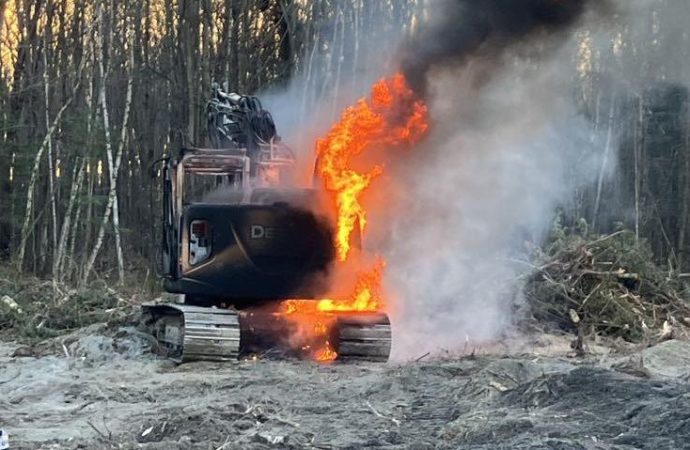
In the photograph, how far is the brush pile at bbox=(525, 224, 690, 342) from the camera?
1316 cm

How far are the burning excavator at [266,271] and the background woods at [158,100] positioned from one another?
5.61m

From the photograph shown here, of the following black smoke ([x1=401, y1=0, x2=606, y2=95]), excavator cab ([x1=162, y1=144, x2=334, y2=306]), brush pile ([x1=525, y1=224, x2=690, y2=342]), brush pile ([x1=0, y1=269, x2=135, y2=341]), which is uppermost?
black smoke ([x1=401, y1=0, x2=606, y2=95])

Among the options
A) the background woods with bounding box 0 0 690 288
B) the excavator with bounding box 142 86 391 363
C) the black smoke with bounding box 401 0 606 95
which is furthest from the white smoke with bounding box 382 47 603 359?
the background woods with bounding box 0 0 690 288

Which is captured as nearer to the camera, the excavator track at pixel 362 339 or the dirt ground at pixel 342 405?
the dirt ground at pixel 342 405

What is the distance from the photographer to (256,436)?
6.27m

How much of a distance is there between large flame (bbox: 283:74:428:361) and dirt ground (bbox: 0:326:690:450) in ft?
2.80

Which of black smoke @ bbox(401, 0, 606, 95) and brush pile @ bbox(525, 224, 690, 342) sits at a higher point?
black smoke @ bbox(401, 0, 606, 95)

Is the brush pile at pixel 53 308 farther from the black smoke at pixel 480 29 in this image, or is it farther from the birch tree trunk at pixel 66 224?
the black smoke at pixel 480 29

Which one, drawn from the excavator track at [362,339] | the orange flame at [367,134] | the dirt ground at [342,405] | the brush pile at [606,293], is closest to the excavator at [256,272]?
the excavator track at [362,339]

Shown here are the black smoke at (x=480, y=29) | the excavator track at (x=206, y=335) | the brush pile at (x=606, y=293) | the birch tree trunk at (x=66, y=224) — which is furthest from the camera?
the birch tree trunk at (x=66, y=224)

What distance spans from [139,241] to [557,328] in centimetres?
1589

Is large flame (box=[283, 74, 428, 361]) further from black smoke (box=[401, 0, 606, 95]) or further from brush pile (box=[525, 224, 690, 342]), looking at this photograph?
brush pile (box=[525, 224, 690, 342])

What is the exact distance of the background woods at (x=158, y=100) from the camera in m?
20.1

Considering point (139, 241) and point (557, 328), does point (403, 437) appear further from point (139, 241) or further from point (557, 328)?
point (139, 241)
